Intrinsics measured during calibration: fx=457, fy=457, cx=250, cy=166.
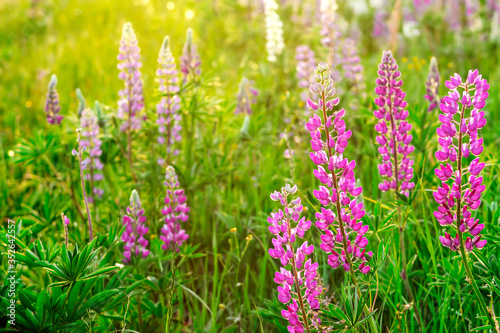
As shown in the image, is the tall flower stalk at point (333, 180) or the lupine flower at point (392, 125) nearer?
the tall flower stalk at point (333, 180)

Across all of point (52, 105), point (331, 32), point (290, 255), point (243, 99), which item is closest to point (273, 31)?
point (331, 32)

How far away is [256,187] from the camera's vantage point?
2.79 m

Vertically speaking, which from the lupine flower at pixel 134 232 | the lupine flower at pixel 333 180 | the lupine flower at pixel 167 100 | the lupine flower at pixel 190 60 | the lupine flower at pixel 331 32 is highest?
the lupine flower at pixel 331 32

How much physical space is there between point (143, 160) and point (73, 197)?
0.45m

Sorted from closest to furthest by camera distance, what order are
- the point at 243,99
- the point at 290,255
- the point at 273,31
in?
the point at 290,255
the point at 243,99
the point at 273,31

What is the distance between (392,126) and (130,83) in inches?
61.0

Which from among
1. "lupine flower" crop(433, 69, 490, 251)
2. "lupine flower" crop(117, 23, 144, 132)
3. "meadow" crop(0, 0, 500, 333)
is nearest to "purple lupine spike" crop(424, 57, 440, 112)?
"meadow" crop(0, 0, 500, 333)

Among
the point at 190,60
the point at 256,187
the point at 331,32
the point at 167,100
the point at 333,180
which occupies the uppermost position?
the point at 331,32

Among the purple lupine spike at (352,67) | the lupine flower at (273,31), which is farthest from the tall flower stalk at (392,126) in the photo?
the lupine flower at (273,31)

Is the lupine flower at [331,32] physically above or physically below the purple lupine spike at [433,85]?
above

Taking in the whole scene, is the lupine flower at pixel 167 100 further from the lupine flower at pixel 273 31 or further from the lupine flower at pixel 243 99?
the lupine flower at pixel 273 31

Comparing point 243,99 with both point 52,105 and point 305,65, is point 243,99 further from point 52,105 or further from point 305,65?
point 52,105

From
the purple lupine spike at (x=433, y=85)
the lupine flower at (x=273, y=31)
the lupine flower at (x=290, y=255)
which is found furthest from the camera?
the lupine flower at (x=273, y=31)

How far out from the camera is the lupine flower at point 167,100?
2568 millimetres
